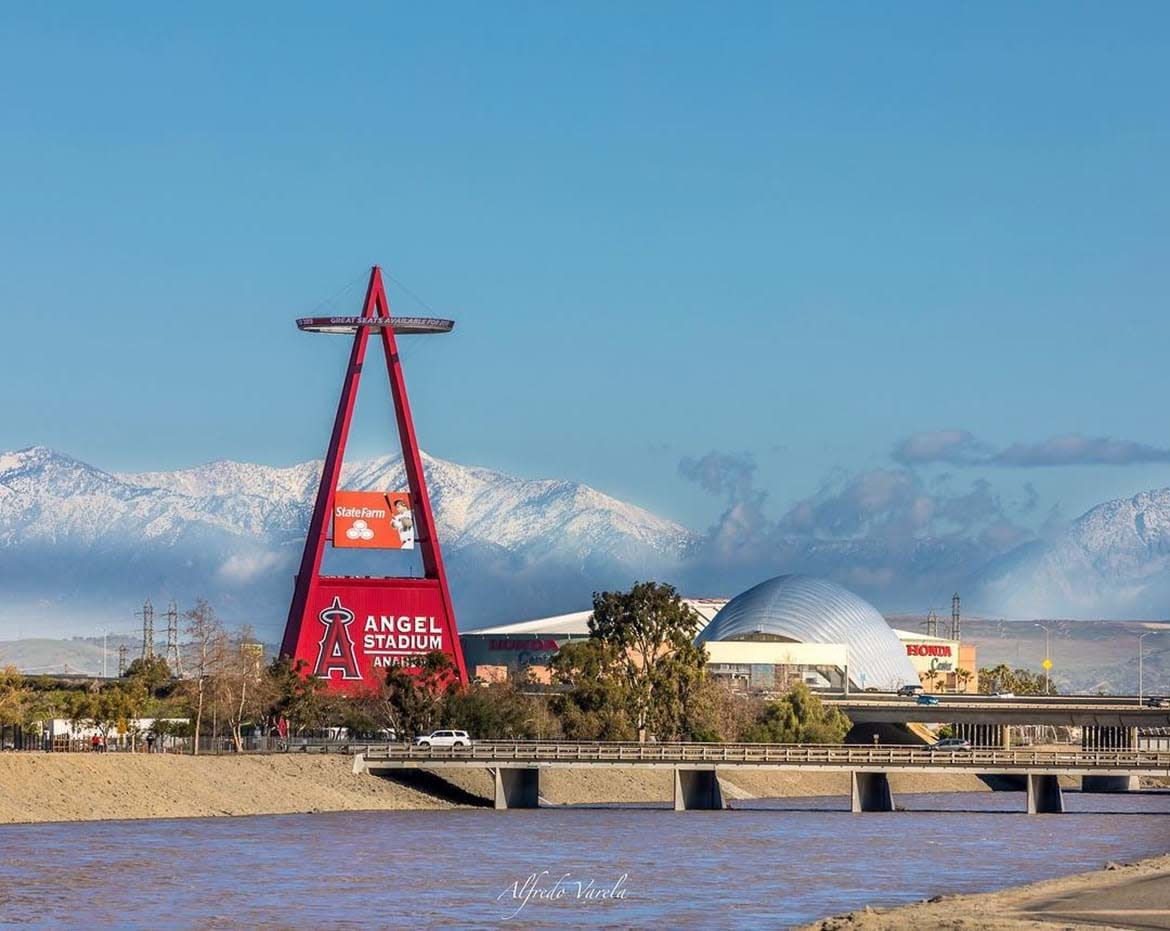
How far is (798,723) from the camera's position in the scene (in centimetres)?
18100

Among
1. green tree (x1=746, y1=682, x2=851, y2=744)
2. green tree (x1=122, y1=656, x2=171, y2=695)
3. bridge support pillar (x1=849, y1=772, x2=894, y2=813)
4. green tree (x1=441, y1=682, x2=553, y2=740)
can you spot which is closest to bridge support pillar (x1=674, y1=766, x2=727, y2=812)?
bridge support pillar (x1=849, y1=772, x2=894, y2=813)

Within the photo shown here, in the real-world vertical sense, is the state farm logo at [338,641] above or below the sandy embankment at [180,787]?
above

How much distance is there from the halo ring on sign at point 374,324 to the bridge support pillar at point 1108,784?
6093cm

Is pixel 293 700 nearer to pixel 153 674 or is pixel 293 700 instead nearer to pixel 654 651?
pixel 654 651

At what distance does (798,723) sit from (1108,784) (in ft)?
79.3

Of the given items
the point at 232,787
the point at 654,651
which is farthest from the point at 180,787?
the point at 654,651

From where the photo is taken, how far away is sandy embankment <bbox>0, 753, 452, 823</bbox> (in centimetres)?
10369

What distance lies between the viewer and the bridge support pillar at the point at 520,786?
12825 centimetres

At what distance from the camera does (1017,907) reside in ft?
215

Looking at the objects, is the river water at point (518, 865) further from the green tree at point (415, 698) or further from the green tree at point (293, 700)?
the green tree at point (415, 698)

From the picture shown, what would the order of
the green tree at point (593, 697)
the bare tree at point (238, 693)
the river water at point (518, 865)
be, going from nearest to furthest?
the river water at point (518, 865) → the bare tree at point (238, 693) → the green tree at point (593, 697)

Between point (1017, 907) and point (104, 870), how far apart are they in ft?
97.9

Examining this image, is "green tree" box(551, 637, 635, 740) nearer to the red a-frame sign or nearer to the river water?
the red a-frame sign

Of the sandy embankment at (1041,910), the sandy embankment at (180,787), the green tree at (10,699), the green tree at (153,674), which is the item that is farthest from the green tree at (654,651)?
the sandy embankment at (1041,910)
